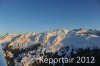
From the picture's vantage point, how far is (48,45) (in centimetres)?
209

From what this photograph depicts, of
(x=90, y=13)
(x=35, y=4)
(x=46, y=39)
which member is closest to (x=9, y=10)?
(x=35, y=4)

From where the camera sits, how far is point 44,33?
2.09 m

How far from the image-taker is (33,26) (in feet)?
7.02

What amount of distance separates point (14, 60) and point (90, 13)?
61cm

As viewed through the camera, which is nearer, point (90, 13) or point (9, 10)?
point (90, 13)

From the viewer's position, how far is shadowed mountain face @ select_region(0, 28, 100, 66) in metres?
2.00

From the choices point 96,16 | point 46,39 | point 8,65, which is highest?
point 96,16

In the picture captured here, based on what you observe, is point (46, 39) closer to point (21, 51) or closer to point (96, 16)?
point (21, 51)

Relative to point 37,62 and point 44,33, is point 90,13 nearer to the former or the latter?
point 44,33

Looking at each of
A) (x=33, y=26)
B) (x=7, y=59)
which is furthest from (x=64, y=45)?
(x=7, y=59)

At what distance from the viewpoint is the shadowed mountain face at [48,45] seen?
2.00 meters

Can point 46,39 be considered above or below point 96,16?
below

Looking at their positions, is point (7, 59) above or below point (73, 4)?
below

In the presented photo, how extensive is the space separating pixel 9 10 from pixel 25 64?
0.39m
